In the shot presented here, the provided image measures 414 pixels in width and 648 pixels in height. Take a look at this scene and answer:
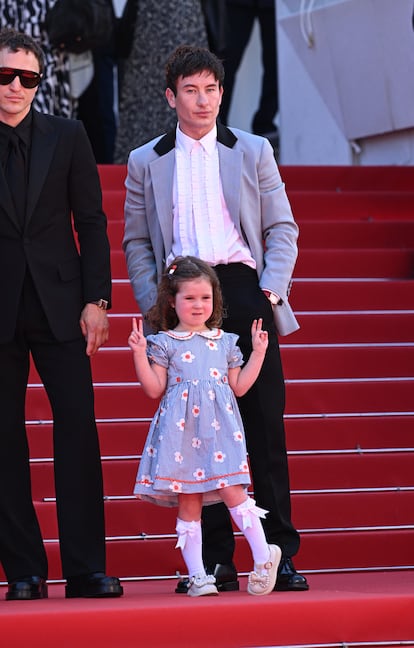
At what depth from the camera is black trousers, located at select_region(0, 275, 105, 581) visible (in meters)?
4.76

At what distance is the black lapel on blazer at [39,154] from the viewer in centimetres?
478

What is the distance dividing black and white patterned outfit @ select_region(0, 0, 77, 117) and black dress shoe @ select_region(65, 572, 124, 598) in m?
4.39

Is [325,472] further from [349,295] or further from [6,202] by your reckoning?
[6,202]

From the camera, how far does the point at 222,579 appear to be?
15.9 ft

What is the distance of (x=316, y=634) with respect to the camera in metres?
4.46

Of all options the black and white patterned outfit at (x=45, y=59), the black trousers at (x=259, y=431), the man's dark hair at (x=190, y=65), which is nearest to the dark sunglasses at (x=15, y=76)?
the man's dark hair at (x=190, y=65)

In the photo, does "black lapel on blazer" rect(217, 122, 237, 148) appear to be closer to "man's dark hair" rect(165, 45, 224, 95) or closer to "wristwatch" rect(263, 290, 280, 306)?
"man's dark hair" rect(165, 45, 224, 95)

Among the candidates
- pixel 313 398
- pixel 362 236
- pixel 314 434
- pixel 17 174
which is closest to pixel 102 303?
pixel 17 174

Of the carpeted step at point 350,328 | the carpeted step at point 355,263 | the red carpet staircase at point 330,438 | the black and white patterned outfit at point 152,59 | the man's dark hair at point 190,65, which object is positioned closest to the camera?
the man's dark hair at point 190,65

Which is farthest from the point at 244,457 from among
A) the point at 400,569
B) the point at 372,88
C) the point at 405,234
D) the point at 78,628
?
the point at 372,88

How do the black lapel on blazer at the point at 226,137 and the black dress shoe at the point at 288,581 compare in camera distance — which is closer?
the black dress shoe at the point at 288,581

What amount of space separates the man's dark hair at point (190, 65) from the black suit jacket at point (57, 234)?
1.18ft

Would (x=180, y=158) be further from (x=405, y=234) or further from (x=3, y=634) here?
(x=405, y=234)

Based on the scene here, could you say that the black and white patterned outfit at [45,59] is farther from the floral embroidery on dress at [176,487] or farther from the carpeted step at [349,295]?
the floral embroidery on dress at [176,487]
